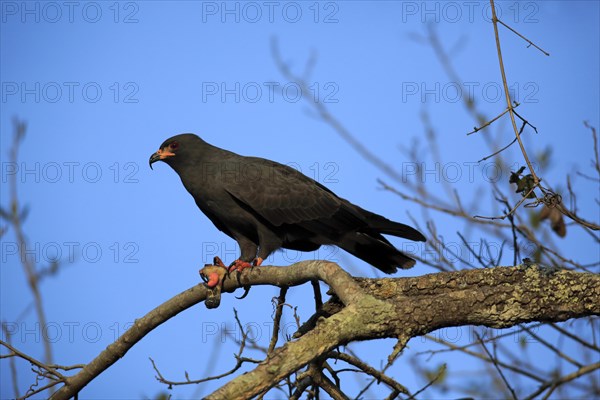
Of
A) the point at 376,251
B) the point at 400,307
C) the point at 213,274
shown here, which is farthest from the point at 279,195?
the point at 400,307

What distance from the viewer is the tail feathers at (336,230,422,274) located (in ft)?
19.5

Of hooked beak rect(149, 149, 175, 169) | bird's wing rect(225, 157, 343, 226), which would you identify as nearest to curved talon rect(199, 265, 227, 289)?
bird's wing rect(225, 157, 343, 226)

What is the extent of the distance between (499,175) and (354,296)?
2.23m

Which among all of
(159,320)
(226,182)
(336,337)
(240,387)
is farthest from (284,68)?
(240,387)

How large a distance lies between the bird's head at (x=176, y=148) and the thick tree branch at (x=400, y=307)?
7.22ft

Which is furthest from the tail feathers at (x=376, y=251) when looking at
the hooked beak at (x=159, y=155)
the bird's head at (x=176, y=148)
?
the hooked beak at (x=159, y=155)

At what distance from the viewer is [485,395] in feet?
11.3

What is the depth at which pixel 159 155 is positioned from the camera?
6.83 m

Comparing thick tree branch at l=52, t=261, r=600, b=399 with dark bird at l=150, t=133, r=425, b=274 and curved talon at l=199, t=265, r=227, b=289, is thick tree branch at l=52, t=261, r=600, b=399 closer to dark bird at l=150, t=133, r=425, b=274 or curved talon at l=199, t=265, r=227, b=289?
curved talon at l=199, t=265, r=227, b=289

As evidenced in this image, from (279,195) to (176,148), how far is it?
1.18 m

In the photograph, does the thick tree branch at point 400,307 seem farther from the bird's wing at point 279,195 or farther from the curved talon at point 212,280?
the bird's wing at point 279,195

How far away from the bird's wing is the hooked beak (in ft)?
2.51

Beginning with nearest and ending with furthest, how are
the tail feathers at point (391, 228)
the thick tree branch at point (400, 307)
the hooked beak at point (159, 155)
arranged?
the thick tree branch at point (400, 307)
the tail feathers at point (391, 228)
the hooked beak at point (159, 155)

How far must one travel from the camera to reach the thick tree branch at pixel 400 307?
11.0 feet
